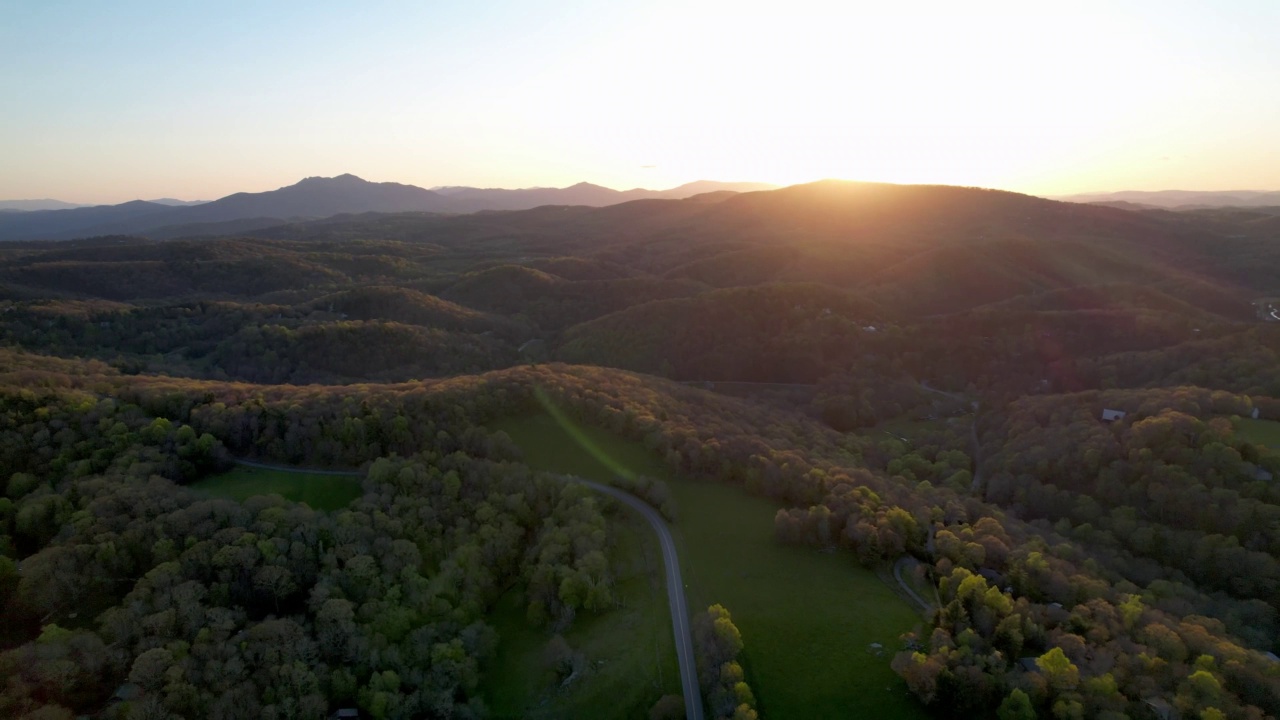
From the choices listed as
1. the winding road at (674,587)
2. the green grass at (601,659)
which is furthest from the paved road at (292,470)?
the green grass at (601,659)

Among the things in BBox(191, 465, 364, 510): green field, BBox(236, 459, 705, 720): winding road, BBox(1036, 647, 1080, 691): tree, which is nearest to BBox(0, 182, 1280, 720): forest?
BBox(1036, 647, 1080, 691): tree

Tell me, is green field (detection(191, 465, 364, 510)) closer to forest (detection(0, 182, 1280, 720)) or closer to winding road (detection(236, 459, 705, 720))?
winding road (detection(236, 459, 705, 720))

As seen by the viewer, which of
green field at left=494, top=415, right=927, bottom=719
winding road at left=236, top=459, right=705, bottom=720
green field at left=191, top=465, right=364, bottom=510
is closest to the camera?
green field at left=494, top=415, right=927, bottom=719

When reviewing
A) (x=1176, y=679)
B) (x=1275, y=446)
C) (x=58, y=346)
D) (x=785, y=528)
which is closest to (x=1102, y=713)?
(x=1176, y=679)

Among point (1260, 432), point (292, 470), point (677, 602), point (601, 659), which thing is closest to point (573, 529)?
point (677, 602)

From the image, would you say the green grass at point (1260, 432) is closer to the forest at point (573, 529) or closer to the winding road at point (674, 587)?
the forest at point (573, 529)

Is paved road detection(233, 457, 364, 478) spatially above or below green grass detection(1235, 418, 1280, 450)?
above

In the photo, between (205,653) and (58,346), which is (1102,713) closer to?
(205,653)

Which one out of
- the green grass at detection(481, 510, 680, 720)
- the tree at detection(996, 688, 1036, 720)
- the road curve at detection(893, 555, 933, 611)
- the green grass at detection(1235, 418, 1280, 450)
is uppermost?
the green grass at detection(1235, 418, 1280, 450)
